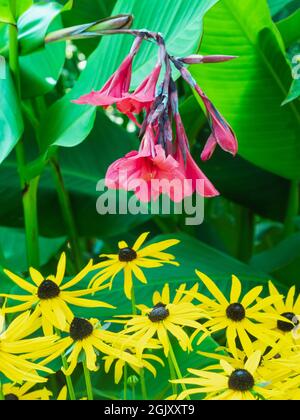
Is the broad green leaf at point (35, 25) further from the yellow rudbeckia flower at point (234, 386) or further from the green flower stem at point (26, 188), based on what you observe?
the yellow rudbeckia flower at point (234, 386)

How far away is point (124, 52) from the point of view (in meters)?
0.78

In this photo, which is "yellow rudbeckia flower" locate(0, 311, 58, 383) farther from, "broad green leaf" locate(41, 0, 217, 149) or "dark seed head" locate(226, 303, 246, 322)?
"broad green leaf" locate(41, 0, 217, 149)

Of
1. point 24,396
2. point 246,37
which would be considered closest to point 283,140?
point 246,37

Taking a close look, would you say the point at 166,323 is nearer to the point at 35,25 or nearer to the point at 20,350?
the point at 20,350

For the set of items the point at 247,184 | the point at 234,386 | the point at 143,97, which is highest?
the point at 247,184

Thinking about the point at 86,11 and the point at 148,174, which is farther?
the point at 86,11

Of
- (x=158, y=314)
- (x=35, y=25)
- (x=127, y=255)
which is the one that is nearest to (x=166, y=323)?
(x=158, y=314)

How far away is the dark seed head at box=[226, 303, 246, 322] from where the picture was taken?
0.54m

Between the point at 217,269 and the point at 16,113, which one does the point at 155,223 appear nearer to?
the point at 217,269

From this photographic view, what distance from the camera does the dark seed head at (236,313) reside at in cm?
54

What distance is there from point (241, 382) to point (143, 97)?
22 centimetres

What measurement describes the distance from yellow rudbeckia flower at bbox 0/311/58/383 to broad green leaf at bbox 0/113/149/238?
1.78 ft

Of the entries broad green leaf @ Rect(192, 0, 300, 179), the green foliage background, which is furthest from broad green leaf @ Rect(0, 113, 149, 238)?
broad green leaf @ Rect(192, 0, 300, 179)

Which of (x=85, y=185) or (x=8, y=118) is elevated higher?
(x=85, y=185)
